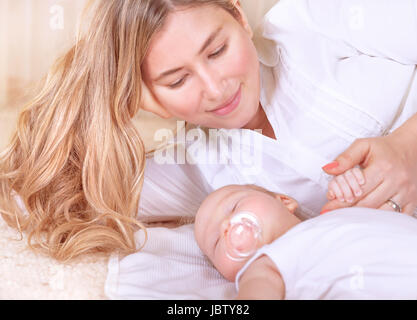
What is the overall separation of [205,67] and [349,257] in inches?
20.4

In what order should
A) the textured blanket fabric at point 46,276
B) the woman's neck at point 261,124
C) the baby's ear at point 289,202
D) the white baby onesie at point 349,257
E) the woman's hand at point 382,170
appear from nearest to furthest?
the white baby onesie at point 349,257, the textured blanket fabric at point 46,276, the woman's hand at point 382,170, the baby's ear at point 289,202, the woman's neck at point 261,124

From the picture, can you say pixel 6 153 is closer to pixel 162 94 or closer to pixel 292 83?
pixel 162 94

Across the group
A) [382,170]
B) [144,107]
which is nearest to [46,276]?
[144,107]

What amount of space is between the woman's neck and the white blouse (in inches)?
1.6

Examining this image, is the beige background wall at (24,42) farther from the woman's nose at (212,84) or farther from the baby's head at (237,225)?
the baby's head at (237,225)

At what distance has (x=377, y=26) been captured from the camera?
1.38 metres

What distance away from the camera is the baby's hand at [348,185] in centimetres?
114

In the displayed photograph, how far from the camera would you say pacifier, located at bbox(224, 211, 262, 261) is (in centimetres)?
109

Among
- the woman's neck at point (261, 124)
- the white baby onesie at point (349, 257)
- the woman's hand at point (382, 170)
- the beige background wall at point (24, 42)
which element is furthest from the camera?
the beige background wall at point (24, 42)

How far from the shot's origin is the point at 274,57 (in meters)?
1.47

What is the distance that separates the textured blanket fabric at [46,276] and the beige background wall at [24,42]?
687 millimetres

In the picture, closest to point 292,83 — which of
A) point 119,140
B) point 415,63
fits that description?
point 415,63

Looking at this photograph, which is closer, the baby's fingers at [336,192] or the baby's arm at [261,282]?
the baby's arm at [261,282]

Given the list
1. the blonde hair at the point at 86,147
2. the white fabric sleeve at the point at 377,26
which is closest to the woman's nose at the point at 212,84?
the blonde hair at the point at 86,147
